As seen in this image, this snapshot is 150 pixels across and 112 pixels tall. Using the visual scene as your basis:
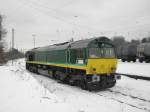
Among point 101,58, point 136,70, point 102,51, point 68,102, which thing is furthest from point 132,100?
point 136,70

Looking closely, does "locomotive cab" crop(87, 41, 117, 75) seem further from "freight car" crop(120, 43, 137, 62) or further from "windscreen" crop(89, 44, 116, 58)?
"freight car" crop(120, 43, 137, 62)

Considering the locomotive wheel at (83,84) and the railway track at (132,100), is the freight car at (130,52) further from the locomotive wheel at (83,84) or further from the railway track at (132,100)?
the railway track at (132,100)

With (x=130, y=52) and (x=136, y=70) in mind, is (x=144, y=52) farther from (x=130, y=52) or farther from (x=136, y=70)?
(x=136, y=70)

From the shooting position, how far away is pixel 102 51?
12844 mm

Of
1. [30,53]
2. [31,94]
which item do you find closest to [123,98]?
[31,94]

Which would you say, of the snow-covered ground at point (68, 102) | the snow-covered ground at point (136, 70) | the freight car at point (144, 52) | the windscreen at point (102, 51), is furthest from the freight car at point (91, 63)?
the freight car at point (144, 52)

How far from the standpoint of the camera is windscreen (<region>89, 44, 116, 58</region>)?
12.4 meters

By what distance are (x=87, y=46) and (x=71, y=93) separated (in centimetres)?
288

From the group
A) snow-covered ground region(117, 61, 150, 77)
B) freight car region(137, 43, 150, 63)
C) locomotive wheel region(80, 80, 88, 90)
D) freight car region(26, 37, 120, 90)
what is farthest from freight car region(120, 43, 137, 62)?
locomotive wheel region(80, 80, 88, 90)

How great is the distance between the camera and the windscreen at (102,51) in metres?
12.4

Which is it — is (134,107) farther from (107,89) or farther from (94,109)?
(107,89)

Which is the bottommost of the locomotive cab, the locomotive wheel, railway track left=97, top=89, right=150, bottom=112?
railway track left=97, top=89, right=150, bottom=112

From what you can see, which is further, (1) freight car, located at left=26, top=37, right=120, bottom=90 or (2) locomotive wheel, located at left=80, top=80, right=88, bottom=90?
(2) locomotive wheel, located at left=80, top=80, right=88, bottom=90

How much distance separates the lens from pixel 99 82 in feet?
41.2
